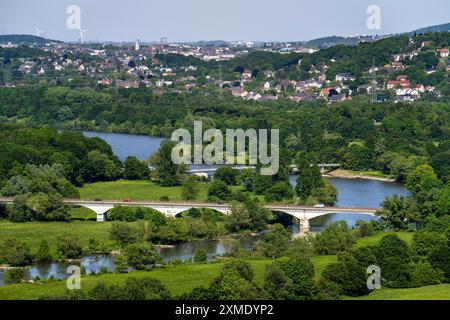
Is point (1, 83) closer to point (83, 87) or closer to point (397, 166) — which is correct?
point (83, 87)

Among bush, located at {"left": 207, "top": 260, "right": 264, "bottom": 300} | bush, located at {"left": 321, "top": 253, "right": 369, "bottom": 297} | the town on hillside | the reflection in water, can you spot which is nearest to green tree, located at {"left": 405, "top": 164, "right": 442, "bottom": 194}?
the reflection in water

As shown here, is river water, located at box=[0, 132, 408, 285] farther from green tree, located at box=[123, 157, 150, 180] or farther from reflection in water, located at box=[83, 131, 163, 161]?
green tree, located at box=[123, 157, 150, 180]

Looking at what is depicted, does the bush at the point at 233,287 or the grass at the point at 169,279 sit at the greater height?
the bush at the point at 233,287

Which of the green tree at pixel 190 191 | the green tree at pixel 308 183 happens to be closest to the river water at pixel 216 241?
the green tree at pixel 308 183

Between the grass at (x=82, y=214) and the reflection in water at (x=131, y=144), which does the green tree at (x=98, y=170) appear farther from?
the reflection in water at (x=131, y=144)

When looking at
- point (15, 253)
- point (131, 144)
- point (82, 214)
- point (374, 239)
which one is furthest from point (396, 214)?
point (131, 144)

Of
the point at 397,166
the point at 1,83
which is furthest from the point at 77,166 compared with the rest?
the point at 1,83
